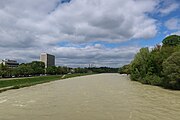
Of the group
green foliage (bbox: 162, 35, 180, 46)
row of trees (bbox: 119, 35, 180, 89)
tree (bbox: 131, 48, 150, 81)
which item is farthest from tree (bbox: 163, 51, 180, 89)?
green foliage (bbox: 162, 35, 180, 46)

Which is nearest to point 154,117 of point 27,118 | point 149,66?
point 27,118

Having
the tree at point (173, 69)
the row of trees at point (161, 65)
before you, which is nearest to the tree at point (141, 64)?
the row of trees at point (161, 65)

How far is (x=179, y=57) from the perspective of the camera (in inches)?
1743

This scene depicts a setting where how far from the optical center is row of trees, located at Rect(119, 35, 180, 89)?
45.0 m

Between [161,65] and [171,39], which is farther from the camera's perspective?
[171,39]

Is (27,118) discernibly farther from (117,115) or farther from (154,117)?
(154,117)

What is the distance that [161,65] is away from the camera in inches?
2265

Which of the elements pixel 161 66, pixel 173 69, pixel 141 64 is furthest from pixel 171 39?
pixel 173 69

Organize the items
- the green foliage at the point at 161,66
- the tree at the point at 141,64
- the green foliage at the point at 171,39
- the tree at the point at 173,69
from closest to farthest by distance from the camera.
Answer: the tree at the point at 173,69, the green foliage at the point at 161,66, the tree at the point at 141,64, the green foliage at the point at 171,39

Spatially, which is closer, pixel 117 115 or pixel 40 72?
pixel 117 115

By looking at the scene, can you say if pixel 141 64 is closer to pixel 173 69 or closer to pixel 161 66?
pixel 161 66

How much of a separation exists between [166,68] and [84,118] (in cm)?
3064

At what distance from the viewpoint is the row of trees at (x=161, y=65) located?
4497 cm

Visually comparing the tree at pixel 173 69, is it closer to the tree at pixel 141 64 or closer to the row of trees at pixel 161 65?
the row of trees at pixel 161 65
